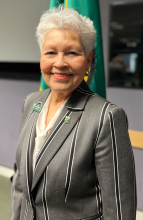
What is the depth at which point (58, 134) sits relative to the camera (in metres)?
0.87

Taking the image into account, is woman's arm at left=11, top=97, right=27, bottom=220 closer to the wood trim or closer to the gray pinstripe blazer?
the gray pinstripe blazer

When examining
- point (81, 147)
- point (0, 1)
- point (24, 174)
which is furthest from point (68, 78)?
point (0, 1)

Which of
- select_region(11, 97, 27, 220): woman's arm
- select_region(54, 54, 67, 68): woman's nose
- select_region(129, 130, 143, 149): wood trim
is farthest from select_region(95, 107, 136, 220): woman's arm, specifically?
select_region(129, 130, 143, 149): wood trim

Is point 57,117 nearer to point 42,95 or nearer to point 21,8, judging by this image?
point 42,95

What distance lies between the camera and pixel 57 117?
3.13 feet

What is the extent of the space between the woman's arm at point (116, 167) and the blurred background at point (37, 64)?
4.06ft

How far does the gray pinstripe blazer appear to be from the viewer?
2.61 feet

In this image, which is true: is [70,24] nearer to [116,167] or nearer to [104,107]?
[104,107]

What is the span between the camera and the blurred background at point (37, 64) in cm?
189

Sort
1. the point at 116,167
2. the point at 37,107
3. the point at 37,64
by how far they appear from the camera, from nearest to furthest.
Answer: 1. the point at 116,167
2. the point at 37,107
3. the point at 37,64

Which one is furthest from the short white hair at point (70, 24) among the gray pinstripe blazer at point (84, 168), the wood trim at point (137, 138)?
the wood trim at point (137, 138)

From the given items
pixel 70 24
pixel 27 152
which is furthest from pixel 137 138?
pixel 70 24

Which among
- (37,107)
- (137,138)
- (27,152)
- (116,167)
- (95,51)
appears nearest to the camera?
(116,167)

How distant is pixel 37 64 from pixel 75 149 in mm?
1763
